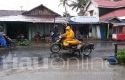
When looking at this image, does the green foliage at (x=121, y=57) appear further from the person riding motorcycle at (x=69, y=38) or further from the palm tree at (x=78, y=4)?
the palm tree at (x=78, y=4)

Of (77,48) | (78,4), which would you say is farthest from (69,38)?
(78,4)

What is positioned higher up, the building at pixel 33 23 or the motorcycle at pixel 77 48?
the building at pixel 33 23

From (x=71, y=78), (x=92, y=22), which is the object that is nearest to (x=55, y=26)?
(x=92, y=22)

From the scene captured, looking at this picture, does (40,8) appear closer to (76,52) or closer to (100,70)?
(76,52)

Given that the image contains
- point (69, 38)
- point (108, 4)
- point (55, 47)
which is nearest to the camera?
point (69, 38)

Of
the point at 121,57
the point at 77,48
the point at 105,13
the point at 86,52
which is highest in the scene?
the point at 105,13

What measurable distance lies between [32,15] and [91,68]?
19806mm

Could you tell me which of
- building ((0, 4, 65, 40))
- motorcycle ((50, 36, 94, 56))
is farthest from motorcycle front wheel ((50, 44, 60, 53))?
building ((0, 4, 65, 40))

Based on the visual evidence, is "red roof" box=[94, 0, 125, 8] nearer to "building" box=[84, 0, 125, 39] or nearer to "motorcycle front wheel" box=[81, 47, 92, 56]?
"building" box=[84, 0, 125, 39]

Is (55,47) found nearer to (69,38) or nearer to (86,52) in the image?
(69,38)

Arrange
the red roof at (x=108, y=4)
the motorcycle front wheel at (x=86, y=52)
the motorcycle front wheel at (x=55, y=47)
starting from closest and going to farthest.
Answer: the motorcycle front wheel at (x=86, y=52)
the motorcycle front wheel at (x=55, y=47)
the red roof at (x=108, y=4)

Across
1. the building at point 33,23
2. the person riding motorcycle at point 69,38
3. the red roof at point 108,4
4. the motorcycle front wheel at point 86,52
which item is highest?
the red roof at point 108,4

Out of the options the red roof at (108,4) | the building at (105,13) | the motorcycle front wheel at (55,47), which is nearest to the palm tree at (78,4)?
the building at (105,13)

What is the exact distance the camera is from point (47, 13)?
29406 mm
